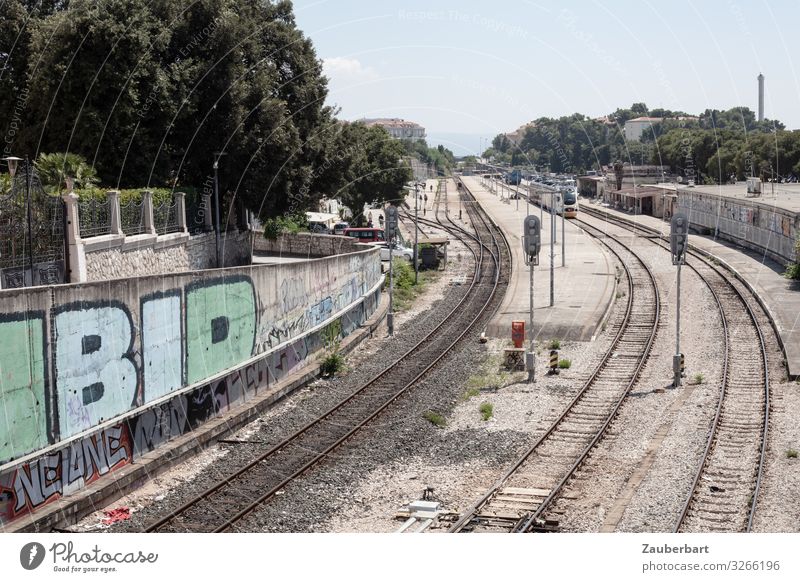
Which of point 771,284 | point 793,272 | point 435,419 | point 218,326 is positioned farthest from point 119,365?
point 793,272

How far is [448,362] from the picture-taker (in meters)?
29.3

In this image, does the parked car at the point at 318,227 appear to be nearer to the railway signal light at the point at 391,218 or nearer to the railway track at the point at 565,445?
the railway signal light at the point at 391,218

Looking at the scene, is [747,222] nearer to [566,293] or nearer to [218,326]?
[566,293]

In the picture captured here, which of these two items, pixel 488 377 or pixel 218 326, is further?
pixel 488 377

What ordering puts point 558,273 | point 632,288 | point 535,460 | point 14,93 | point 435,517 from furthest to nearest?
point 558,273 < point 632,288 < point 14,93 < point 535,460 < point 435,517

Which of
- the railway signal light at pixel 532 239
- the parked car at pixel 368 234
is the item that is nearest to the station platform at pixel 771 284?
the railway signal light at pixel 532 239

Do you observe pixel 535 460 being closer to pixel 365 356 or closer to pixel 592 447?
pixel 592 447

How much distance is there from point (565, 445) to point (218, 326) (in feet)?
24.3

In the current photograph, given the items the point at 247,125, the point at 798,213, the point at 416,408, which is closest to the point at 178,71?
the point at 247,125

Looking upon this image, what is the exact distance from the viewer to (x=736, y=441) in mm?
20531

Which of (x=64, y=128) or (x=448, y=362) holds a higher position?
(x=64, y=128)

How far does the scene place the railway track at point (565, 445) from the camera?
A: 50.9 feet

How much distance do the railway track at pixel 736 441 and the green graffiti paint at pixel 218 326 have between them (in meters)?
9.49

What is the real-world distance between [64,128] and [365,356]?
13013 millimetres
